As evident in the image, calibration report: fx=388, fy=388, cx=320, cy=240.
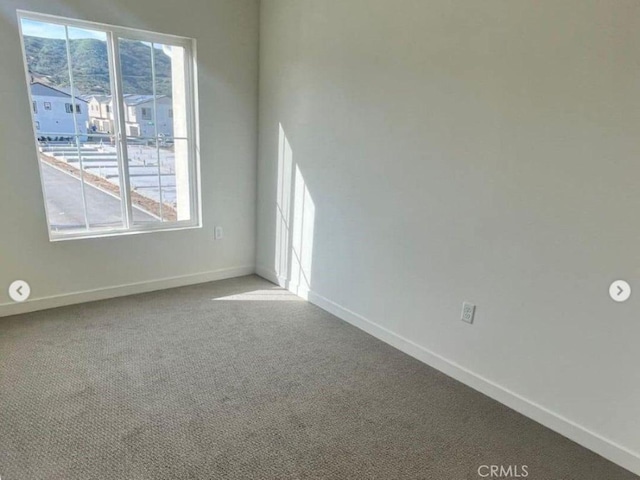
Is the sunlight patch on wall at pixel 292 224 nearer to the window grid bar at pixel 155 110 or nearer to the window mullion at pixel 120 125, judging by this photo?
the window grid bar at pixel 155 110

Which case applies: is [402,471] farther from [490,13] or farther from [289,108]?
[289,108]

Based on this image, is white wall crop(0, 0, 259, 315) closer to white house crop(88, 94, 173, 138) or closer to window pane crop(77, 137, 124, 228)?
window pane crop(77, 137, 124, 228)

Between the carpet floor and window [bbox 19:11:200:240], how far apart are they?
34.6 inches

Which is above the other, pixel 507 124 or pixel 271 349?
pixel 507 124

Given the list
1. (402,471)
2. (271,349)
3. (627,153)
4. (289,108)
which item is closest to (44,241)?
(271,349)

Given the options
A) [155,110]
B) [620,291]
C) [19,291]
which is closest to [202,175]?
[155,110]

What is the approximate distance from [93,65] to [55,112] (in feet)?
1.43

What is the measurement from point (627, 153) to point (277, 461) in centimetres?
193

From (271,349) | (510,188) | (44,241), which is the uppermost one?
(510,188)

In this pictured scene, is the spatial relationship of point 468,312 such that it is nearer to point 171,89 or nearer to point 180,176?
point 180,176

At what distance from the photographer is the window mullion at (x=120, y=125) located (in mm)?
2865

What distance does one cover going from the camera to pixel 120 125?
2.99 m

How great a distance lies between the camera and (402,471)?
1.65 metres

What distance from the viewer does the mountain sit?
2.62 metres
